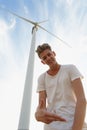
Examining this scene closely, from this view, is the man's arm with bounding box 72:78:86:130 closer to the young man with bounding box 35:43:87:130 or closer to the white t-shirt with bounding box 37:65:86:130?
the young man with bounding box 35:43:87:130

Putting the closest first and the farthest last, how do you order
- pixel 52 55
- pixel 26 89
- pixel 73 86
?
pixel 73 86 → pixel 52 55 → pixel 26 89

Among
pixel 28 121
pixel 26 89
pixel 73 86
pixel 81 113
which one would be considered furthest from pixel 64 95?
pixel 26 89

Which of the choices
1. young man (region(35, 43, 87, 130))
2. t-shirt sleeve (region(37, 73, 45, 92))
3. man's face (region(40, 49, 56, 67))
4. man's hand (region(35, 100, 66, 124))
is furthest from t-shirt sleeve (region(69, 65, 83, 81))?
man's hand (region(35, 100, 66, 124))

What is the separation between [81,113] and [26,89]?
27.3ft

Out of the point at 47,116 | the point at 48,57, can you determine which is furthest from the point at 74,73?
the point at 47,116

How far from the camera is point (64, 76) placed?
17.3 ft

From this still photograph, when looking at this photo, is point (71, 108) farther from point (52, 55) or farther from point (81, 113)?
point (52, 55)

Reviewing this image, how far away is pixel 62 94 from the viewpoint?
518cm

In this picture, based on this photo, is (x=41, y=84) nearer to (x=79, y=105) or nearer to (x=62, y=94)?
(x=62, y=94)

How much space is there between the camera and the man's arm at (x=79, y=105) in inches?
172

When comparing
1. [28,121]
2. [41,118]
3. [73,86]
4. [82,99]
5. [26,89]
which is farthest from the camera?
[26,89]

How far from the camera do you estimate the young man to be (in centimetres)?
440

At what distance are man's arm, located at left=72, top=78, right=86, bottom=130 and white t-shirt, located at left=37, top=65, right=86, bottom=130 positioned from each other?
0.62 feet

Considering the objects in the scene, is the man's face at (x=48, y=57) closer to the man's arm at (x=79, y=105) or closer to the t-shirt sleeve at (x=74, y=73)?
the t-shirt sleeve at (x=74, y=73)
